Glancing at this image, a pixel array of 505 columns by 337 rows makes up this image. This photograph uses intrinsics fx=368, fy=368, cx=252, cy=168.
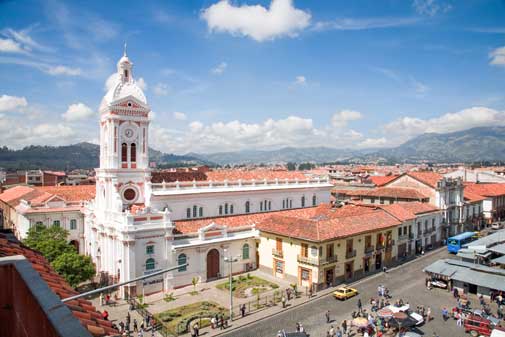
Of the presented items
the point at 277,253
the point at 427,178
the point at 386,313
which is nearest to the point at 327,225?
the point at 277,253

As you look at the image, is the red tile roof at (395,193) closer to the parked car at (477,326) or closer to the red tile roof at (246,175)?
the red tile roof at (246,175)

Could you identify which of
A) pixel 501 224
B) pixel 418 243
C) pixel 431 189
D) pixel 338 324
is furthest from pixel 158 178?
pixel 501 224

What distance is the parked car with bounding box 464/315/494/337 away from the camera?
26.1 meters

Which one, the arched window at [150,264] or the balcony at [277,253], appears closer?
the arched window at [150,264]

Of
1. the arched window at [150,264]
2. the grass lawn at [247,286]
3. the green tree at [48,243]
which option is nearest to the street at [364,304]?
the grass lawn at [247,286]

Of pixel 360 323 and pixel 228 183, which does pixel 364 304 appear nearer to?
pixel 360 323

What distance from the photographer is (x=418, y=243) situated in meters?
51.0

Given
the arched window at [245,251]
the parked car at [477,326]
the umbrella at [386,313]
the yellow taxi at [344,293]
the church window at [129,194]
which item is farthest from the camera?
the arched window at [245,251]

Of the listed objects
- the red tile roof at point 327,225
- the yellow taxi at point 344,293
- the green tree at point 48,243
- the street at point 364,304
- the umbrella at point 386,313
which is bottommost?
the street at point 364,304

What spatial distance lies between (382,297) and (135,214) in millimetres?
24221

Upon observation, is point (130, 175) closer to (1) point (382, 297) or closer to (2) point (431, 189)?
(1) point (382, 297)

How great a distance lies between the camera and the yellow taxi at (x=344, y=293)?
1318 inches

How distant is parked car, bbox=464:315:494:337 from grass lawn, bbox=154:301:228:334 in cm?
1831

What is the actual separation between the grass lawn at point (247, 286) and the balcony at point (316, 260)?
364cm
